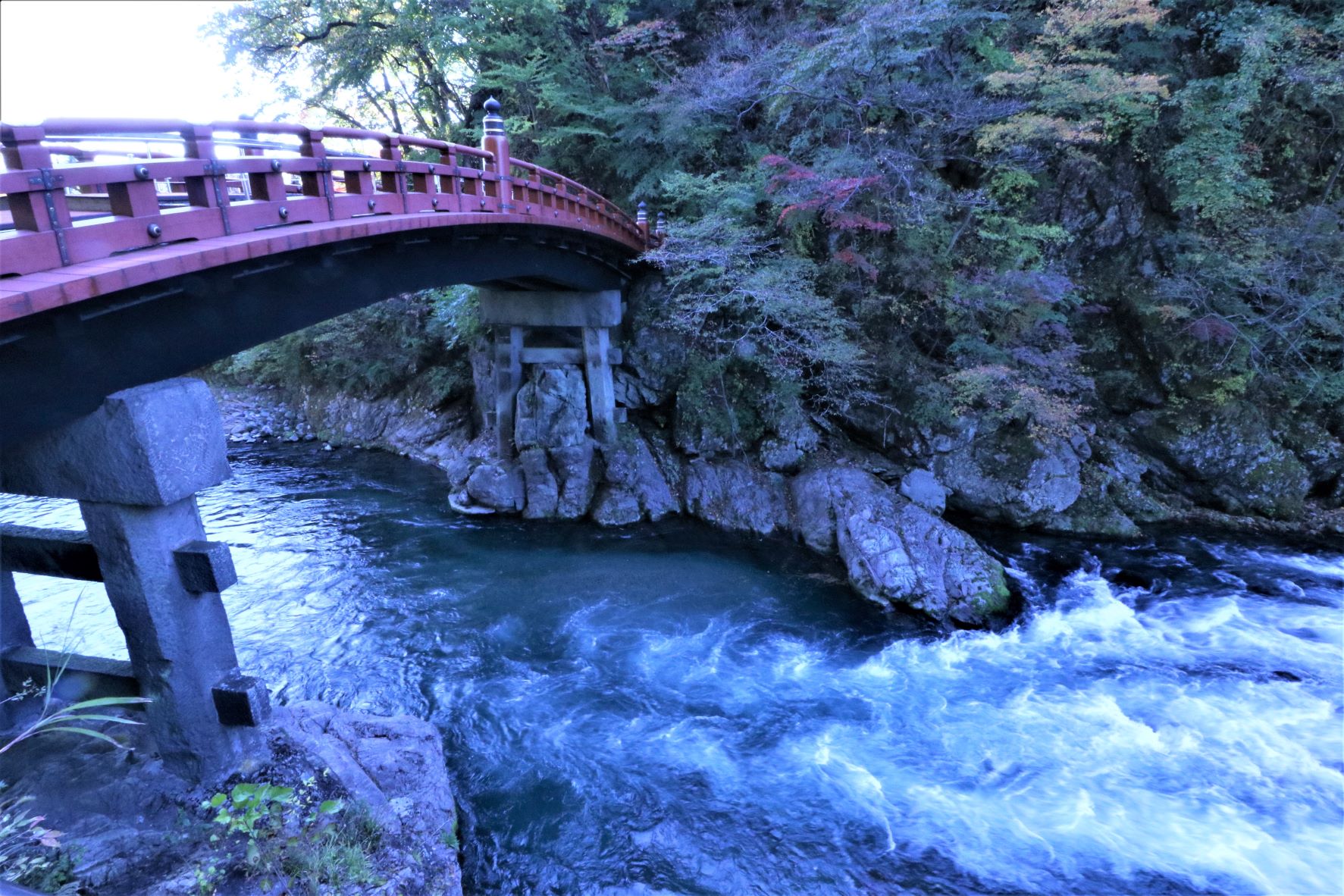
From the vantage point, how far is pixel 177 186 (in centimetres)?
932

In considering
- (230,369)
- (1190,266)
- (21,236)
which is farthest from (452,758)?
(230,369)

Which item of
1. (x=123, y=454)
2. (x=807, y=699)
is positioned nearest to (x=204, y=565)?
(x=123, y=454)

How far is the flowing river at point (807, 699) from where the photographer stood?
686 cm

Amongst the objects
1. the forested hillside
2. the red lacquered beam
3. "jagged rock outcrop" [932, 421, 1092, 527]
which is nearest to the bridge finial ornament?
the red lacquered beam

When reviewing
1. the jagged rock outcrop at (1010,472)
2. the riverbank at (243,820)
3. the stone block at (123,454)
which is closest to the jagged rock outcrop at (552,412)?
the jagged rock outcrop at (1010,472)

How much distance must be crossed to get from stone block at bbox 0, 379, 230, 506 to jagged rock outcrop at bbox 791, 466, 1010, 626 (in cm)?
940

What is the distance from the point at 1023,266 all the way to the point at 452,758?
13.6 metres

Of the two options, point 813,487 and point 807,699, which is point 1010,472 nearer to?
point 813,487

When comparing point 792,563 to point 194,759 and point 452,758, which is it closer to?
point 452,758

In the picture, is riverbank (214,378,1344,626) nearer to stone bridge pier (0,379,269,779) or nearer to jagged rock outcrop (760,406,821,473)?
jagged rock outcrop (760,406,821,473)

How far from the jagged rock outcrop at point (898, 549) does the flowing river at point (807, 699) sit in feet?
1.50

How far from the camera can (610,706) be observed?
8859 mm

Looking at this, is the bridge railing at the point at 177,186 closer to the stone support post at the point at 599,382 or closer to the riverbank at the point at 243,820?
the riverbank at the point at 243,820

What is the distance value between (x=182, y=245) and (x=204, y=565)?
2530 millimetres
